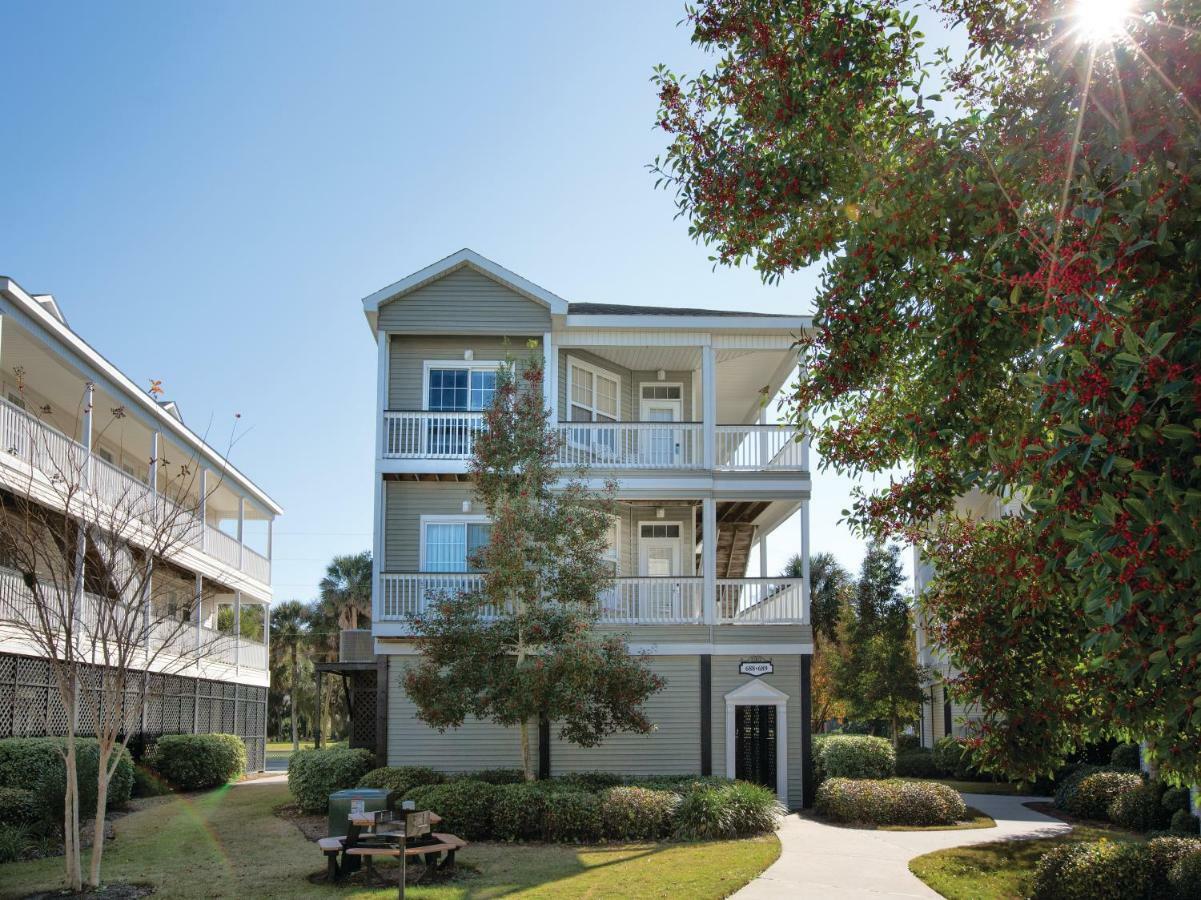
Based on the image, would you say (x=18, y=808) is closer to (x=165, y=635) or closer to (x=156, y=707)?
(x=156, y=707)

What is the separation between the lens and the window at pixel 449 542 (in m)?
23.0

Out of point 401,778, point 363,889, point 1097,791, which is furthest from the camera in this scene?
point 1097,791

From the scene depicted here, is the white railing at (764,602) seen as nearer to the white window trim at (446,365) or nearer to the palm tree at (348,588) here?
the white window trim at (446,365)

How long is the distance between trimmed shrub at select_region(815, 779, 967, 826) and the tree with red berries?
12.5 m

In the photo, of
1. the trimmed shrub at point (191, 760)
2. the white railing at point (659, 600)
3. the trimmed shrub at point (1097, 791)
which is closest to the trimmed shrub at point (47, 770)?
the trimmed shrub at point (191, 760)

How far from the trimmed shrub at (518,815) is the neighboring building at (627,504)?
4.36m

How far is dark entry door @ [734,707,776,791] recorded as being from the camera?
22469 millimetres

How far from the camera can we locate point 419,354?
23531mm

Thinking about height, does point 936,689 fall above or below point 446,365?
below

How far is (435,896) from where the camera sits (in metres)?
12.3

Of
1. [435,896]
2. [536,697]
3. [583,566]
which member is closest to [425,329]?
[583,566]

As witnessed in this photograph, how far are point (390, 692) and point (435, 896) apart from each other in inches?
380

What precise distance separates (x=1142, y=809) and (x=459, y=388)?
14.4 metres

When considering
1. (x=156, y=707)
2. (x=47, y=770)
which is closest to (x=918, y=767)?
(x=156, y=707)
